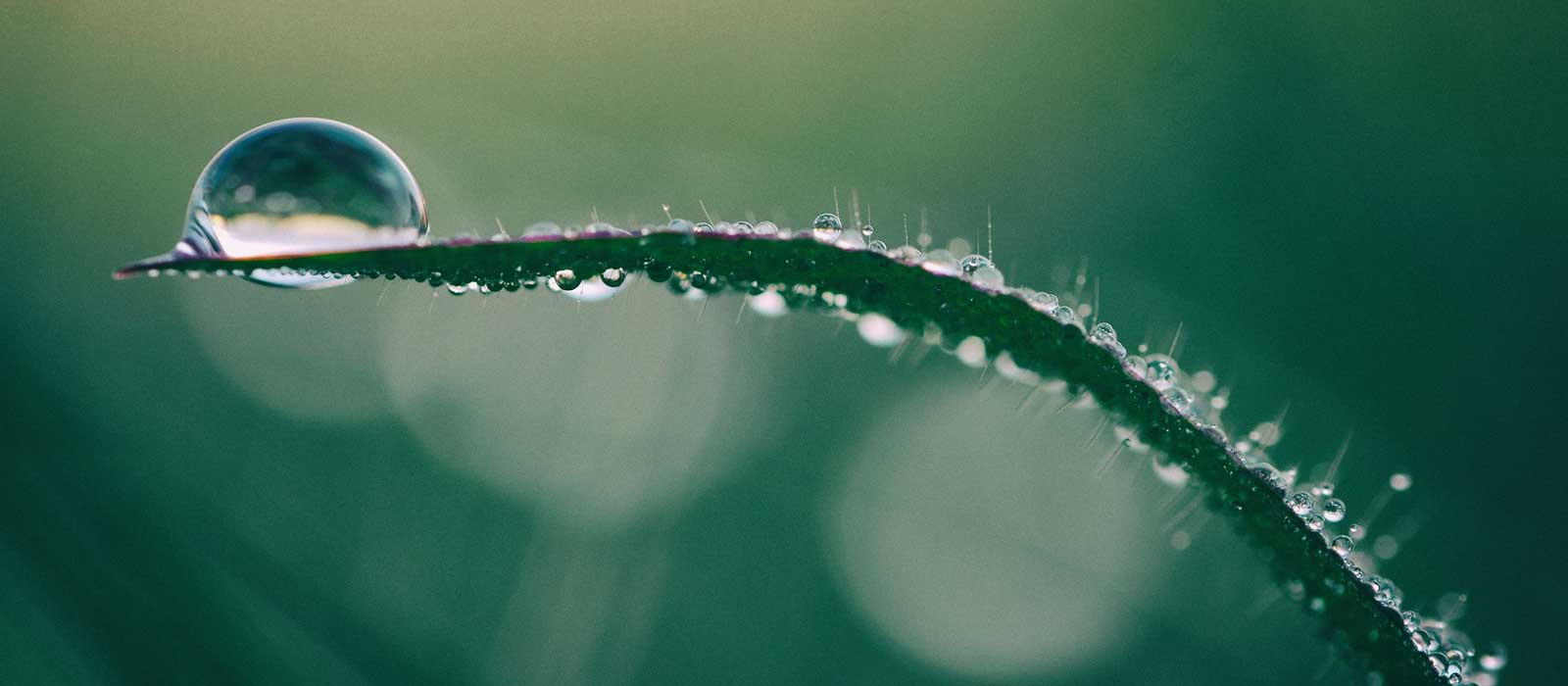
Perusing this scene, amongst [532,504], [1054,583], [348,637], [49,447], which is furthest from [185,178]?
[1054,583]

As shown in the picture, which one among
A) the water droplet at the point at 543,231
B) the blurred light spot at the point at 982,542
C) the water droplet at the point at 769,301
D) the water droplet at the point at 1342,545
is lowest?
the water droplet at the point at 543,231

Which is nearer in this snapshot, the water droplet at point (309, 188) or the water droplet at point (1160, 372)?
the water droplet at point (1160, 372)

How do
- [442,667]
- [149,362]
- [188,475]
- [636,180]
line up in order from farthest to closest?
[636,180] < [149,362] < [188,475] < [442,667]

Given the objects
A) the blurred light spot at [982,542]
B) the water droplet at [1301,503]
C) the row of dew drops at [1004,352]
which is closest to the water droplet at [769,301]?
the row of dew drops at [1004,352]

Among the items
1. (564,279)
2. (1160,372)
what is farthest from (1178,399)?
(564,279)

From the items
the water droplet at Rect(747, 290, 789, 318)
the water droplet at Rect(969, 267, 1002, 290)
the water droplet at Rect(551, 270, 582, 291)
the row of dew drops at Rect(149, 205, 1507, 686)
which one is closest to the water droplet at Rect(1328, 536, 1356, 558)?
the row of dew drops at Rect(149, 205, 1507, 686)

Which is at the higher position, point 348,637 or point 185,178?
point 185,178

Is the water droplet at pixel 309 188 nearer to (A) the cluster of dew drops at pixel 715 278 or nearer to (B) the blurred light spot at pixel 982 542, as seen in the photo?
(A) the cluster of dew drops at pixel 715 278

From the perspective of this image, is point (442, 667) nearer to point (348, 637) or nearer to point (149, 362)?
point (348, 637)

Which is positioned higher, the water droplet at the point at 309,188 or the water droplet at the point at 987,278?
the water droplet at the point at 987,278
